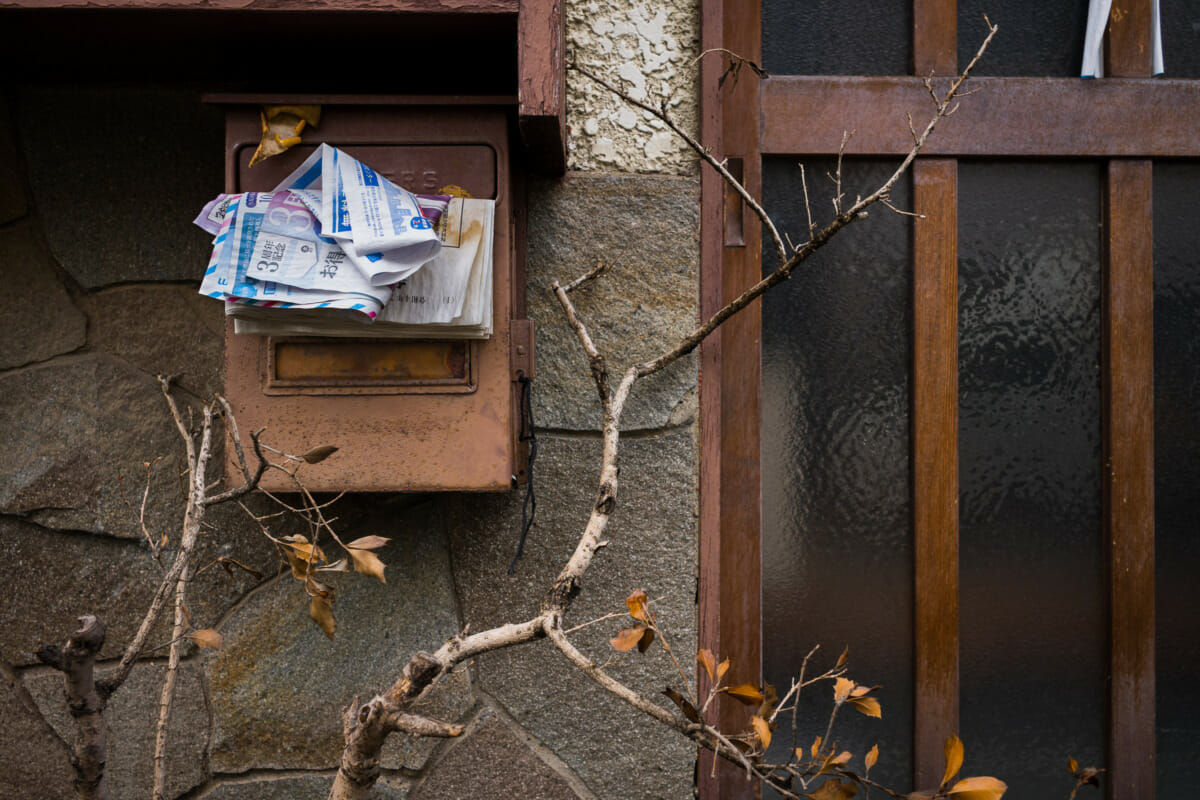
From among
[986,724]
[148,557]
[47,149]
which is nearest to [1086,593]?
[986,724]

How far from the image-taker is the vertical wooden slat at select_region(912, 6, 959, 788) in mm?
1562

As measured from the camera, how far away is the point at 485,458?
1246 mm

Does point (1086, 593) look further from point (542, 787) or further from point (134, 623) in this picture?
point (134, 623)

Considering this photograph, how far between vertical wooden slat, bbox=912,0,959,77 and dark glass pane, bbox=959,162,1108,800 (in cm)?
22

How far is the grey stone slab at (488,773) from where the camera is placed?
144 cm

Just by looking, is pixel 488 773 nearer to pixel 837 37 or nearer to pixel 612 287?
pixel 612 287

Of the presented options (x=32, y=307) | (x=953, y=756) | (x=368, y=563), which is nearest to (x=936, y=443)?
(x=953, y=756)

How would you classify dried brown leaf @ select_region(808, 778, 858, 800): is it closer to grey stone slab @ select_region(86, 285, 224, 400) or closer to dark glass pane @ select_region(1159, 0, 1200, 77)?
grey stone slab @ select_region(86, 285, 224, 400)

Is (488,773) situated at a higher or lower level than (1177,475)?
lower

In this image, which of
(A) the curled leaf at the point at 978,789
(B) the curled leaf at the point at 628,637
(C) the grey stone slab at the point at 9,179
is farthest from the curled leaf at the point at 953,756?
(C) the grey stone slab at the point at 9,179

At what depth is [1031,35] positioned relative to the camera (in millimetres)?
1617

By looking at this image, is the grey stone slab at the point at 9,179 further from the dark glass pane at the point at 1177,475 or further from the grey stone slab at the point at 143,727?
the dark glass pane at the point at 1177,475

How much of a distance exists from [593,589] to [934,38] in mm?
1337

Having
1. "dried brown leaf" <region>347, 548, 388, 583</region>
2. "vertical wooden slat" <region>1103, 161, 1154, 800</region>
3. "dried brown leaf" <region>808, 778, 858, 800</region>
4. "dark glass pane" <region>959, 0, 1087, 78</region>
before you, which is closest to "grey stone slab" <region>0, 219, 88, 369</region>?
"dried brown leaf" <region>347, 548, 388, 583</region>
